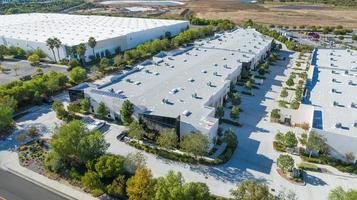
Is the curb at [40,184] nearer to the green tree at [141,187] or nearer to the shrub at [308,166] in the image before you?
the green tree at [141,187]

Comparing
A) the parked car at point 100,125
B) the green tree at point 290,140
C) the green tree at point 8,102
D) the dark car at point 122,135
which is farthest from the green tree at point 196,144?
the green tree at point 8,102

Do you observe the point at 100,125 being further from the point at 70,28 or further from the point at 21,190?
the point at 70,28

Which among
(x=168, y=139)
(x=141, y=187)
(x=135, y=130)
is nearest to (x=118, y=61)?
(x=135, y=130)

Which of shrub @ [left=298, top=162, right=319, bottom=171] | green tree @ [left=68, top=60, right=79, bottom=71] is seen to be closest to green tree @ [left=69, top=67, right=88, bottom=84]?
green tree @ [left=68, top=60, right=79, bottom=71]

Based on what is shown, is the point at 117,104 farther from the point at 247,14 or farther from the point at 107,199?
the point at 247,14

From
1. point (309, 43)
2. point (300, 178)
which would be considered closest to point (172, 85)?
point (300, 178)

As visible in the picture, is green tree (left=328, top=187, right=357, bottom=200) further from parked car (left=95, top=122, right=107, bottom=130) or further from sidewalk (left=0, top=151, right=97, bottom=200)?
parked car (left=95, top=122, right=107, bottom=130)
